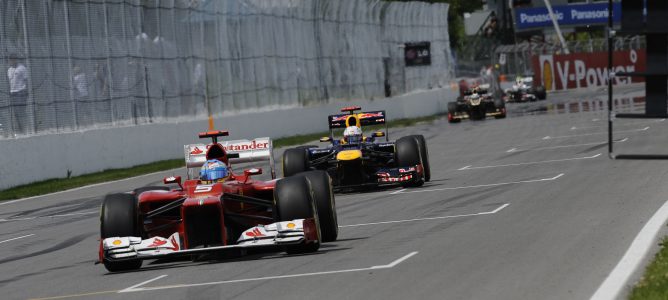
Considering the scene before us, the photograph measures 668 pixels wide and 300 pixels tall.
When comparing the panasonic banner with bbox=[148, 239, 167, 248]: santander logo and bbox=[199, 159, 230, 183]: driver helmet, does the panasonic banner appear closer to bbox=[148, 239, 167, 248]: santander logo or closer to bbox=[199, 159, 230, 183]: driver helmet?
bbox=[199, 159, 230, 183]: driver helmet

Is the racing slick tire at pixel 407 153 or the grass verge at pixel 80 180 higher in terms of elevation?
the racing slick tire at pixel 407 153

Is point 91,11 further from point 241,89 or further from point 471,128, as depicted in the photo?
point 471,128

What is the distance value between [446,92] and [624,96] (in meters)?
10.2

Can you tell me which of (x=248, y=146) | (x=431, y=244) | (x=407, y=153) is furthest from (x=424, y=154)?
(x=431, y=244)

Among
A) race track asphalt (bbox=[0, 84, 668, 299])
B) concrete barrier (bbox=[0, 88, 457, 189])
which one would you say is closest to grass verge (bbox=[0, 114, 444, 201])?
concrete barrier (bbox=[0, 88, 457, 189])

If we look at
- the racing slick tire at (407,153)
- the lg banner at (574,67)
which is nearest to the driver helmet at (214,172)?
the racing slick tire at (407,153)

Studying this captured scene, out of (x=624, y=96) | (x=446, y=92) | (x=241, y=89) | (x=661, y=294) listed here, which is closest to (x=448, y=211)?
(x=661, y=294)

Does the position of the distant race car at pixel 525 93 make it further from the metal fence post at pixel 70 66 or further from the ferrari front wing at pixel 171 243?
the ferrari front wing at pixel 171 243

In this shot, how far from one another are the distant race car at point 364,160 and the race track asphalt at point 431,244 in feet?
1.04

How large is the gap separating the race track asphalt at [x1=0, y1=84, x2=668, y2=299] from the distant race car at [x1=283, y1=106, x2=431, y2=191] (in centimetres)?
32

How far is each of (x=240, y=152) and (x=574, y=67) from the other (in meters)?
70.1

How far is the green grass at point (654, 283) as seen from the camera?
9.30 meters

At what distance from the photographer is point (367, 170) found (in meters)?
23.1

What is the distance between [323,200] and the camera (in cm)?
1454
